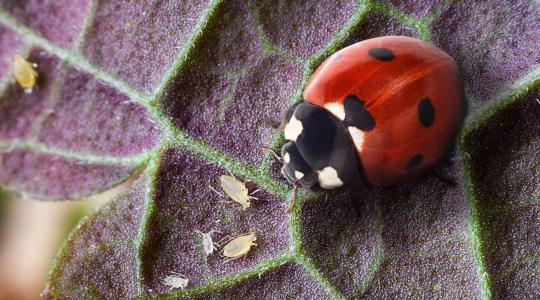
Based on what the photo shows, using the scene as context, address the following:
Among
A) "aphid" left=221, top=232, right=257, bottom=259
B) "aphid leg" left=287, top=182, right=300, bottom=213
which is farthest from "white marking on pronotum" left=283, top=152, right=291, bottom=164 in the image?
"aphid" left=221, top=232, right=257, bottom=259

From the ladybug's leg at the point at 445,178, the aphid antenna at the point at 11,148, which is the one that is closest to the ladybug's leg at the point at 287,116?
the ladybug's leg at the point at 445,178

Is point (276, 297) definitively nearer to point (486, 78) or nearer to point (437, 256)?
point (437, 256)

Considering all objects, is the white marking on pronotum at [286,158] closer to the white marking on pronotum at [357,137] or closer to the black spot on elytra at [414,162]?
the white marking on pronotum at [357,137]

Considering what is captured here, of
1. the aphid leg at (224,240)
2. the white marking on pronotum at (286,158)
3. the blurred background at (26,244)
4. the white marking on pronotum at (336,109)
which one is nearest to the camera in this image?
the white marking on pronotum at (336,109)

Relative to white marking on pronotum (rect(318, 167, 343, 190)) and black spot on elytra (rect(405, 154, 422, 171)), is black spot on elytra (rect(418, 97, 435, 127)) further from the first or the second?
white marking on pronotum (rect(318, 167, 343, 190))

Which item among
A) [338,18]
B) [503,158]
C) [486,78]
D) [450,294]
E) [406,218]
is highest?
[338,18]

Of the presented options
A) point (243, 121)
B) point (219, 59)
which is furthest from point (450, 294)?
point (219, 59)

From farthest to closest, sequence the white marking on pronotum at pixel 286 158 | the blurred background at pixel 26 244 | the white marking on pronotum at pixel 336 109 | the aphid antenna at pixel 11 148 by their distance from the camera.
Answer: the blurred background at pixel 26 244 < the aphid antenna at pixel 11 148 < the white marking on pronotum at pixel 286 158 < the white marking on pronotum at pixel 336 109
